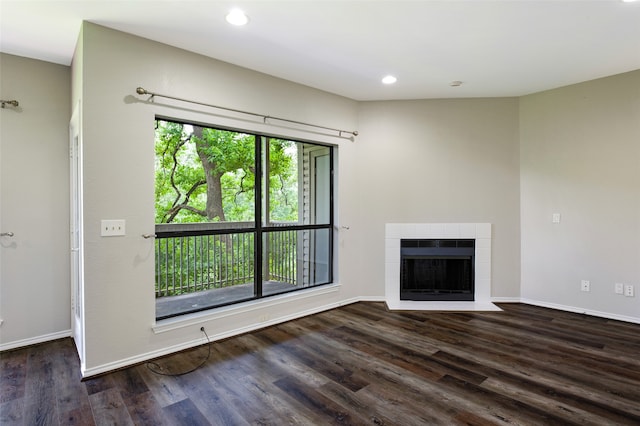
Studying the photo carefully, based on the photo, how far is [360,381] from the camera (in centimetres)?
242

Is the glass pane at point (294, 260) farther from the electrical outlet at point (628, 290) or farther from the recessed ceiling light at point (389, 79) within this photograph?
the electrical outlet at point (628, 290)

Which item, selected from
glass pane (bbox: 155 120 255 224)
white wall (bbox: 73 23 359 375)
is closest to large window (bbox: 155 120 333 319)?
glass pane (bbox: 155 120 255 224)

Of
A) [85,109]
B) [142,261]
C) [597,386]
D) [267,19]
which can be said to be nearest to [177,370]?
[142,261]

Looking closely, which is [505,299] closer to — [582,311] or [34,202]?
[582,311]

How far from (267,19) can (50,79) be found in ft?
7.10

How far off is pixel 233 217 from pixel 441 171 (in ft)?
8.84

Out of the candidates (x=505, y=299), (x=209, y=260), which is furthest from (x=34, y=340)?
(x=505, y=299)

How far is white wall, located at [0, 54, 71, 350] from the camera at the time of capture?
9.62 ft

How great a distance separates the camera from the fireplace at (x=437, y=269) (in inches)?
171

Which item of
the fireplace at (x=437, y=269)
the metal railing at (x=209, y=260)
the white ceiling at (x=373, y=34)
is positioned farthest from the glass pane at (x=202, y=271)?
the fireplace at (x=437, y=269)

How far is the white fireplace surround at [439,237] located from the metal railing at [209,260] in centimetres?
146

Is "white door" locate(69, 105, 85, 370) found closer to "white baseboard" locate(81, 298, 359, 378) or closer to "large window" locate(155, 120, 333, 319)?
"white baseboard" locate(81, 298, 359, 378)

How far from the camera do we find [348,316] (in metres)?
3.86

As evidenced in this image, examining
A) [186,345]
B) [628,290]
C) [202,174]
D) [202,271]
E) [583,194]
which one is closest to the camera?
[186,345]
